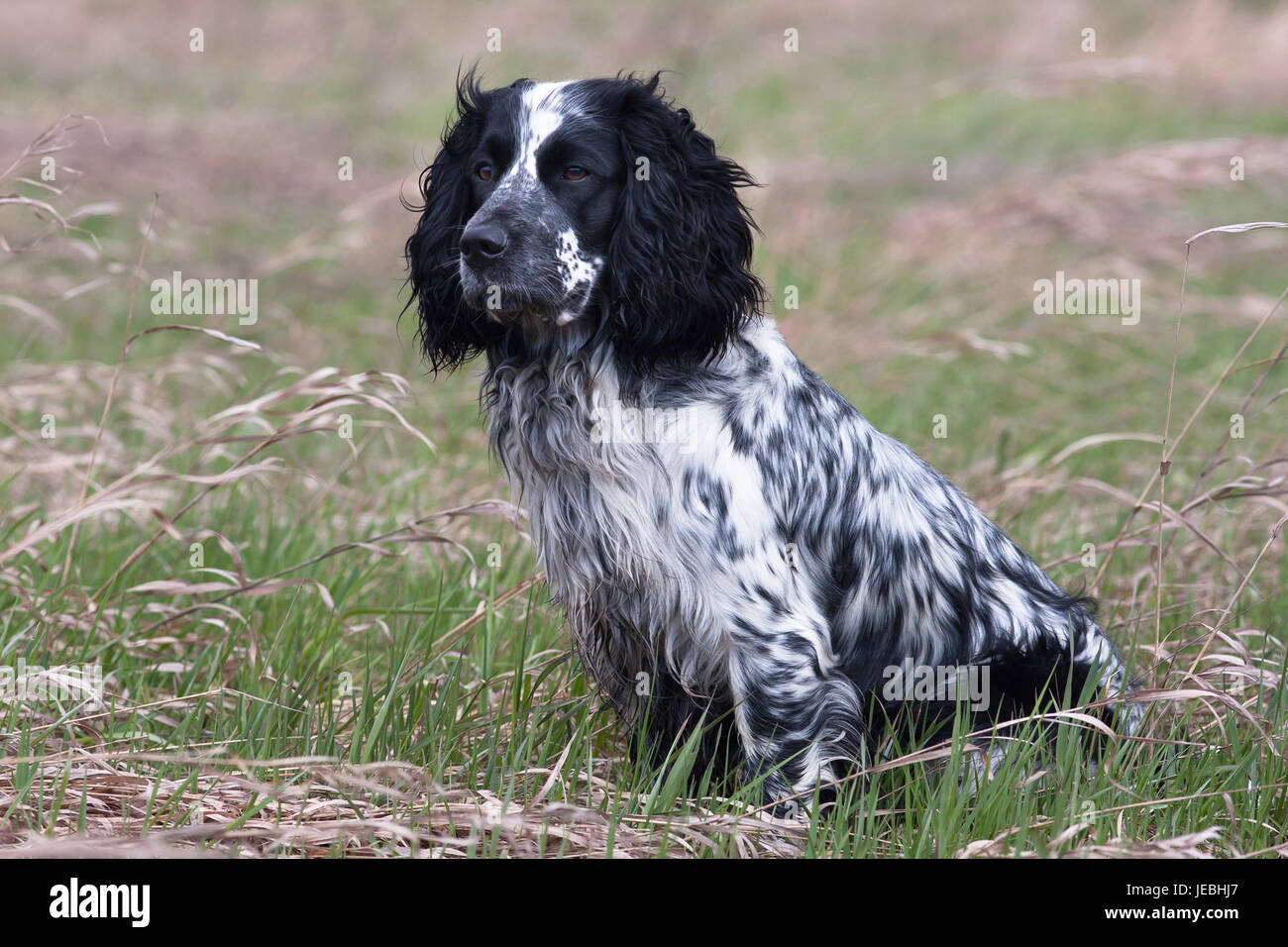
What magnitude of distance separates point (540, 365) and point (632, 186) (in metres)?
0.48

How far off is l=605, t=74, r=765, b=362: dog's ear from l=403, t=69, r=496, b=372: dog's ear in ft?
1.30

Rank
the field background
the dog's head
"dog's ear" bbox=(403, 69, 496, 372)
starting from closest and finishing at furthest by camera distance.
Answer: the field background < the dog's head < "dog's ear" bbox=(403, 69, 496, 372)

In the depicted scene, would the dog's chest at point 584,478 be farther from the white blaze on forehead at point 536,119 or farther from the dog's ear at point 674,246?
the white blaze on forehead at point 536,119

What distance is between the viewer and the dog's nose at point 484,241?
2.93 meters

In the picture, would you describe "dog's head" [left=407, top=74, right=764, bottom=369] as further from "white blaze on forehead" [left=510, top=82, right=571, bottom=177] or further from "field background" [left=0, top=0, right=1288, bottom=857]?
"field background" [left=0, top=0, right=1288, bottom=857]

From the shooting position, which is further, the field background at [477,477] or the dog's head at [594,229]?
the dog's head at [594,229]

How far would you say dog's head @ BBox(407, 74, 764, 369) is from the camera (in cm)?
302

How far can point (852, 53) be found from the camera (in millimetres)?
18141

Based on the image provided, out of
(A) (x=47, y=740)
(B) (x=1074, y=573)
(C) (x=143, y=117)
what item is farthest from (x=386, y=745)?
(C) (x=143, y=117)

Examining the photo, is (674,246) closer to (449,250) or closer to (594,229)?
(594,229)

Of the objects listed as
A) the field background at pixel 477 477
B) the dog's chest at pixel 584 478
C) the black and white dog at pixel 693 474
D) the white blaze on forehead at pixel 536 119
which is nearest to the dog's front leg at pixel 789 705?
the black and white dog at pixel 693 474

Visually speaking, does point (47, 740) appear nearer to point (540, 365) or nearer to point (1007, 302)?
point (540, 365)

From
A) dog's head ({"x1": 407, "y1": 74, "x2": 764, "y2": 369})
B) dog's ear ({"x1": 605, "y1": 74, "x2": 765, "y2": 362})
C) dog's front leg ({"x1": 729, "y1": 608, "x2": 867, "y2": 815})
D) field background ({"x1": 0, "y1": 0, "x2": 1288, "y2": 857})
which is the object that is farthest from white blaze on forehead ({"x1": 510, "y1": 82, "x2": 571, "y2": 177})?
dog's front leg ({"x1": 729, "y1": 608, "x2": 867, "y2": 815})

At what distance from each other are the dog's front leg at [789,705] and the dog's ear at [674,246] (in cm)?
68
